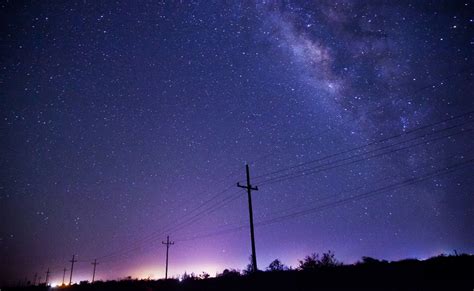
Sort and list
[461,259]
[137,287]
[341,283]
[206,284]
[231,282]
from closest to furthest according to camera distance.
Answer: [461,259] → [341,283] → [231,282] → [206,284] → [137,287]

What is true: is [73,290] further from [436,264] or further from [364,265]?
[436,264]

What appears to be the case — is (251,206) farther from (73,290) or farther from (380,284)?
(73,290)

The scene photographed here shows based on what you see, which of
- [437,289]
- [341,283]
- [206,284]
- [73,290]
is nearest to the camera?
[437,289]

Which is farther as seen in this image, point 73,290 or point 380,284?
point 73,290

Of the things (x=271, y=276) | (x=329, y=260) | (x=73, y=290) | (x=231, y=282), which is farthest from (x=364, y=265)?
(x=73, y=290)

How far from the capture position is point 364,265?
16.5m

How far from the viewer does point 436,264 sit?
555 inches

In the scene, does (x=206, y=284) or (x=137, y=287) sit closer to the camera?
(x=206, y=284)

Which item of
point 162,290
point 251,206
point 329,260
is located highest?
point 251,206

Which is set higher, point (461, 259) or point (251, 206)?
point (251, 206)

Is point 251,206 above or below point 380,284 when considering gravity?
above

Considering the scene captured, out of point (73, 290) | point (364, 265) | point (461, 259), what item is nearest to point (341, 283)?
point (364, 265)

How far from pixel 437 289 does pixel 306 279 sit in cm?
736

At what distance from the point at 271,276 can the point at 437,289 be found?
10538 mm
